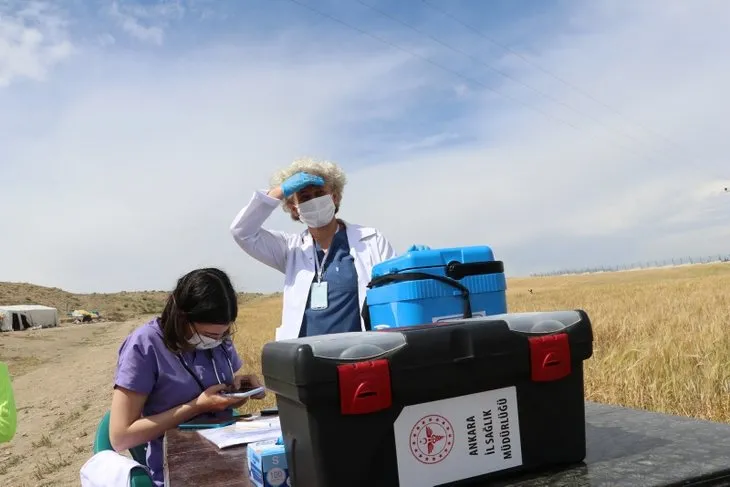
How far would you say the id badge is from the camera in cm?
348

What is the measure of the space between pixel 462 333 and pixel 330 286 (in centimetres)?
217

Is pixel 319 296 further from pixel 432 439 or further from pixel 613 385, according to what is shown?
pixel 613 385

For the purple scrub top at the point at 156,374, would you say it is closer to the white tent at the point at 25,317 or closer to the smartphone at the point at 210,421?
the smartphone at the point at 210,421

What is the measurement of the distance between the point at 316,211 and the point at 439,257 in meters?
1.43

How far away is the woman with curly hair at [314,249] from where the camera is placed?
11.3ft

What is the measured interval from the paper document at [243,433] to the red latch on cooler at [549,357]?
35.3 inches

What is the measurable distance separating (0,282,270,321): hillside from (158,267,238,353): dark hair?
75362 mm

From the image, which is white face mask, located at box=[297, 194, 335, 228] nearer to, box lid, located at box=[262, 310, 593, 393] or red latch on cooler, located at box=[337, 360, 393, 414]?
box lid, located at box=[262, 310, 593, 393]

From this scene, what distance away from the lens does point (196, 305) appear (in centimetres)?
251

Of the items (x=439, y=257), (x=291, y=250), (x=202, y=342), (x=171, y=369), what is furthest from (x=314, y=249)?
(x=439, y=257)

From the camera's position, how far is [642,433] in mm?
1741

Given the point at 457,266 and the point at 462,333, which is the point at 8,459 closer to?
the point at 457,266

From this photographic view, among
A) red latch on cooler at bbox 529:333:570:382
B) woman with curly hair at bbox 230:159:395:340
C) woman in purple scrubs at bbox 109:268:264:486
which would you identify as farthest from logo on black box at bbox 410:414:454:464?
woman with curly hair at bbox 230:159:395:340

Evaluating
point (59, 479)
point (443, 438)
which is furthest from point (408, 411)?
point (59, 479)
